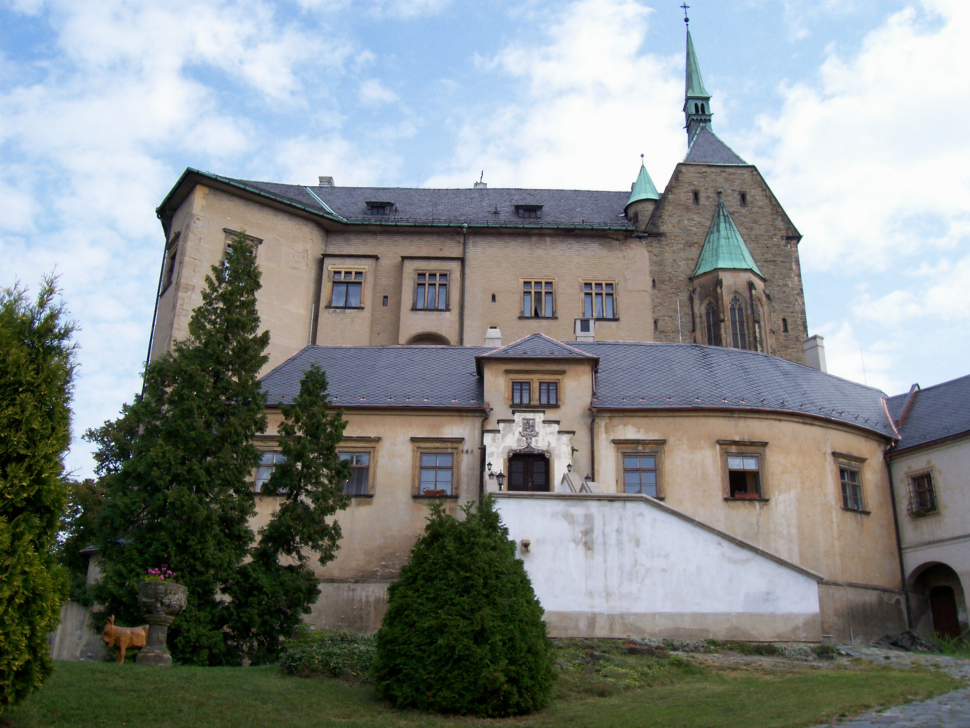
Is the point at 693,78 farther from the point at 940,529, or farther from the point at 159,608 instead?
the point at 159,608

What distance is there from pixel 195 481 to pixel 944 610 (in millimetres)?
21078

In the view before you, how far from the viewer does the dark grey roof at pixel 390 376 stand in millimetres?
29047

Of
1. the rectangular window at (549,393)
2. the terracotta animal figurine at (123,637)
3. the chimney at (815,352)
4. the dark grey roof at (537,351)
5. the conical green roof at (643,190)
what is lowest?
the terracotta animal figurine at (123,637)

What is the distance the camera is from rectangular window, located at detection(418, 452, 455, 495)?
91.5ft

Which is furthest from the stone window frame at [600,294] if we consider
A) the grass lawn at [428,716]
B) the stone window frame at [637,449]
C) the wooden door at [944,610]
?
the grass lawn at [428,716]

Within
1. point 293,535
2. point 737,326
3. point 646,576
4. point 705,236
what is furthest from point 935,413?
point 293,535

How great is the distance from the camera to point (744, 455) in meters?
28.0

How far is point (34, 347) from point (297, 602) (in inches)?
372

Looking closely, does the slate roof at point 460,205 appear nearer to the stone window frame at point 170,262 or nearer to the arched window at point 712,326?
the stone window frame at point 170,262

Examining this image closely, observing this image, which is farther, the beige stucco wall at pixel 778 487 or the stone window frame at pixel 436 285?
the stone window frame at pixel 436 285

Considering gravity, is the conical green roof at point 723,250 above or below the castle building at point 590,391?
above

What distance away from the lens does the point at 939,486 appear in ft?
94.0

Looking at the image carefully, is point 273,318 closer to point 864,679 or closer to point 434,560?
point 434,560

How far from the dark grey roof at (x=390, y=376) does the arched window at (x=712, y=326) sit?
520 inches
